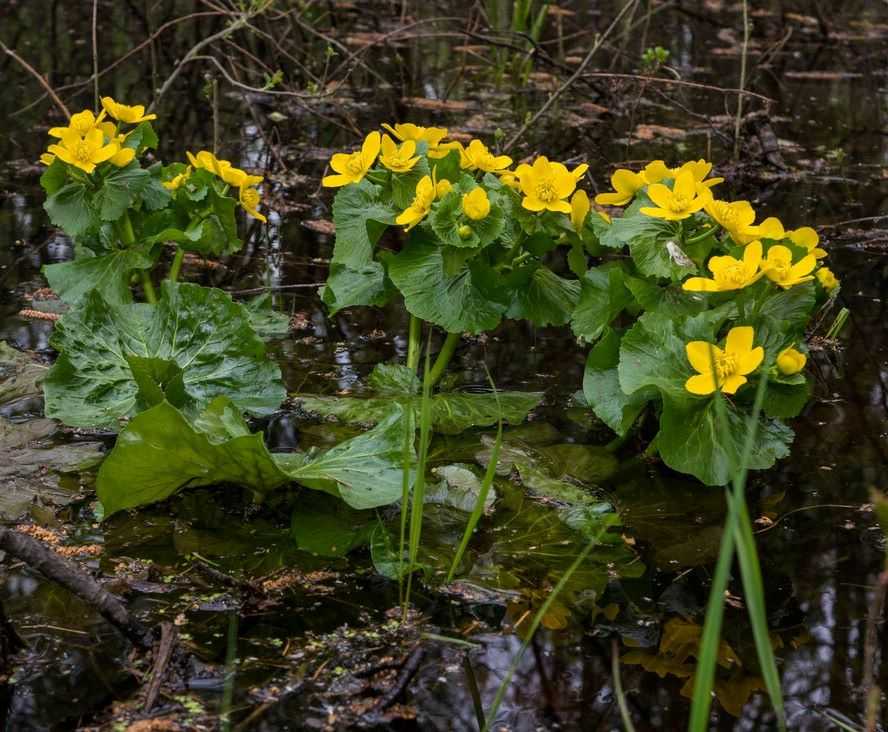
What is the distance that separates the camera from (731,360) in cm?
204

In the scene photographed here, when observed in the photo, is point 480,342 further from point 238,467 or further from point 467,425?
point 238,467

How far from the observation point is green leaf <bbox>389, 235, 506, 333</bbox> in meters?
2.36

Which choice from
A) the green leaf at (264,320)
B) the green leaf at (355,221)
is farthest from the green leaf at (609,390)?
the green leaf at (264,320)

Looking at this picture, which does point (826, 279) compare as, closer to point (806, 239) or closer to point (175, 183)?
point (806, 239)

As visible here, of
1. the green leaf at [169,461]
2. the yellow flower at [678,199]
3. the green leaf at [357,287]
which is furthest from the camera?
the green leaf at [357,287]

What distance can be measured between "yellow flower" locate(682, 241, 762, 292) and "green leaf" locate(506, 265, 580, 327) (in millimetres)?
385

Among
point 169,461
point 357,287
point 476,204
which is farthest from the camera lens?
point 357,287

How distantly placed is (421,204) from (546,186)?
237 millimetres

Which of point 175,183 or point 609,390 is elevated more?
point 175,183

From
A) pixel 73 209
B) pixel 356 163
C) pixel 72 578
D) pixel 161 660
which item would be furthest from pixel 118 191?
pixel 161 660

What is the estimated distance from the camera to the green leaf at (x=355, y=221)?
97.3 inches

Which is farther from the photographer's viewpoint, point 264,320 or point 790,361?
point 264,320

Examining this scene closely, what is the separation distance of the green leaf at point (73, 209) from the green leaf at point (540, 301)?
88cm

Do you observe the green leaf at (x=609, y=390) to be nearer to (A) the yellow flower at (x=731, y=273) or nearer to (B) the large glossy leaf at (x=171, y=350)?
(A) the yellow flower at (x=731, y=273)
